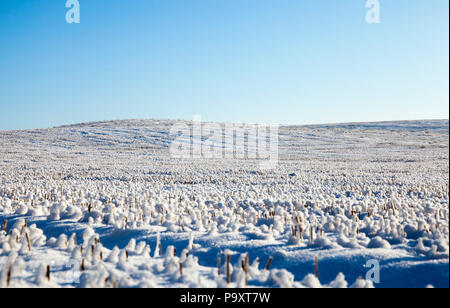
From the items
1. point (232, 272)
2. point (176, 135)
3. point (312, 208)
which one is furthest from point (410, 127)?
point (232, 272)

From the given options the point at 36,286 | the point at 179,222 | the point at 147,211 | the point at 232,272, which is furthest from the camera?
the point at 147,211

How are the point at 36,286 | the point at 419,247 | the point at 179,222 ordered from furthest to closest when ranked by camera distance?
the point at 179,222, the point at 419,247, the point at 36,286

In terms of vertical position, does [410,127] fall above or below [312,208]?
above

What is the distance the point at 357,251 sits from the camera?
403cm

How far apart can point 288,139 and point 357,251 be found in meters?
40.4

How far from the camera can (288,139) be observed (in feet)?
144

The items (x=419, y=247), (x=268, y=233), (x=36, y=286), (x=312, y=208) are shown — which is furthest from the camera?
(x=312, y=208)
